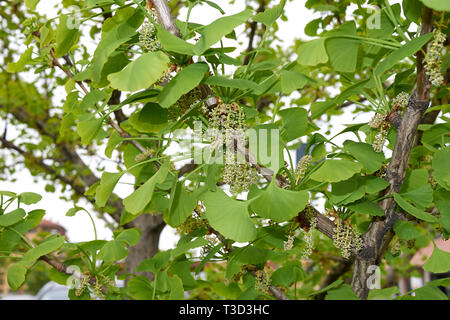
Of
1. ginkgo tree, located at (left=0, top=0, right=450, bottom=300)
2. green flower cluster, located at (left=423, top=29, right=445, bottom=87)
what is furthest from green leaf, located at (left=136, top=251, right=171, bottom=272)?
green flower cluster, located at (left=423, top=29, right=445, bottom=87)

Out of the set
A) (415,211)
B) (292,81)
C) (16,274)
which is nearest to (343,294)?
(415,211)

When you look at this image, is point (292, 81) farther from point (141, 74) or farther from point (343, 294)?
point (343, 294)

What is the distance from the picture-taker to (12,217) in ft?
3.69

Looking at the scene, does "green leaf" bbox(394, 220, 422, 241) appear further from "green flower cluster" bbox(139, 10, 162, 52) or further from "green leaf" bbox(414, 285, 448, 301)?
"green flower cluster" bbox(139, 10, 162, 52)

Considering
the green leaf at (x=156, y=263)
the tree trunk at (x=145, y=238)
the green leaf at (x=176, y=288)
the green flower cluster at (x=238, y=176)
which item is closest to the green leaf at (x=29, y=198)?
the green leaf at (x=156, y=263)

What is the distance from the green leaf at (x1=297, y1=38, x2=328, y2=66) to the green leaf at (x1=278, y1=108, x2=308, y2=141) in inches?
7.3

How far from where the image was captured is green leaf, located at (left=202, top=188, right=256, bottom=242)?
2.40ft

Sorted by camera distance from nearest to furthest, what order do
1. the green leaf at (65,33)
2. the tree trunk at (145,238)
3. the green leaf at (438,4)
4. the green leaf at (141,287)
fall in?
the green leaf at (438,4), the green leaf at (65,33), the green leaf at (141,287), the tree trunk at (145,238)

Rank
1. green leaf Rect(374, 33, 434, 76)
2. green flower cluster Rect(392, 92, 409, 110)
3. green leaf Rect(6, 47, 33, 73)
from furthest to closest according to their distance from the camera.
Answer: green leaf Rect(6, 47, 33, 73) → green flower cluster Rect(392, 92, 409, 110) → green leaf Rect(374, 33, 434, 76)

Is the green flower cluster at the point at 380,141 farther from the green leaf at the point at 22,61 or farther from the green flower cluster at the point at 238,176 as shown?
the green leaf at the point at 22,61

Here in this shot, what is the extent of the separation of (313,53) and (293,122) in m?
0.21

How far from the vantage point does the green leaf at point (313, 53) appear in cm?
71

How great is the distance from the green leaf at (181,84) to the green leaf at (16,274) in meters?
0.65
